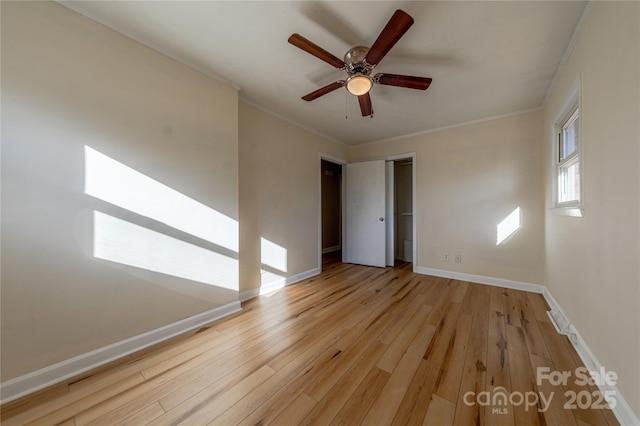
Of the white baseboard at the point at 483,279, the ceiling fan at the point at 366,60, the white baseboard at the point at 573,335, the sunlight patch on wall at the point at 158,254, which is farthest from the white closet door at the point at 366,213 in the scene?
the sunlight patch on wall at the point at 158,254

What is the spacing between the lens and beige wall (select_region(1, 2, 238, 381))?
132 centimetres

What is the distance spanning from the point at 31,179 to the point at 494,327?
12.2ft

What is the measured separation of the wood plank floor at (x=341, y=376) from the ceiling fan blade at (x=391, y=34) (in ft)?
7.32

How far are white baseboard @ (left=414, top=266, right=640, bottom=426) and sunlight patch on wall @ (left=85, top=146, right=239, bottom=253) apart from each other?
289 centimetres

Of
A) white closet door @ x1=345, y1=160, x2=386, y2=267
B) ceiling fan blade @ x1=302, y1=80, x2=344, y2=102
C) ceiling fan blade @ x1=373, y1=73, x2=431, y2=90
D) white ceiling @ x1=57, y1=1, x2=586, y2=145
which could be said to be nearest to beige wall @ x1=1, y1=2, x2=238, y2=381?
white ceiling @ x1=57, y1=1, x2=586, y2=145

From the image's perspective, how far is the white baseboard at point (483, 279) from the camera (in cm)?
294

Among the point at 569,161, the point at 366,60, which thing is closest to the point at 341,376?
the point at 366,60

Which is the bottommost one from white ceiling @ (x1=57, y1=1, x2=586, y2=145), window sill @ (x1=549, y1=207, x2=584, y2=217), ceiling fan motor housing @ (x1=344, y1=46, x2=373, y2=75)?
window sill @ (x1=549, y1=207, x2=584, y2=217)

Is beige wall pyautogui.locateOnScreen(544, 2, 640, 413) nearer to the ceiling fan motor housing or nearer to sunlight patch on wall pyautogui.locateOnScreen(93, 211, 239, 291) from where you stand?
the ceiling fan motor housing

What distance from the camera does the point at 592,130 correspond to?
150 centimetres

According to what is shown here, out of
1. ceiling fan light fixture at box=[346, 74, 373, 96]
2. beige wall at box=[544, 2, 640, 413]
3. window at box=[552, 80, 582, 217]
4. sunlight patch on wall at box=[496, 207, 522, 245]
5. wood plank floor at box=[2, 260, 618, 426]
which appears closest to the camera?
beige wall at box=[544, 2, 640, 413]

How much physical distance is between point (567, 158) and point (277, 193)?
320 centimetres

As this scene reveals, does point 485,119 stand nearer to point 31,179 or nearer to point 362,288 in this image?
point 362,288

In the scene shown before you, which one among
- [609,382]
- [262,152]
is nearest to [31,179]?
[262,152]
